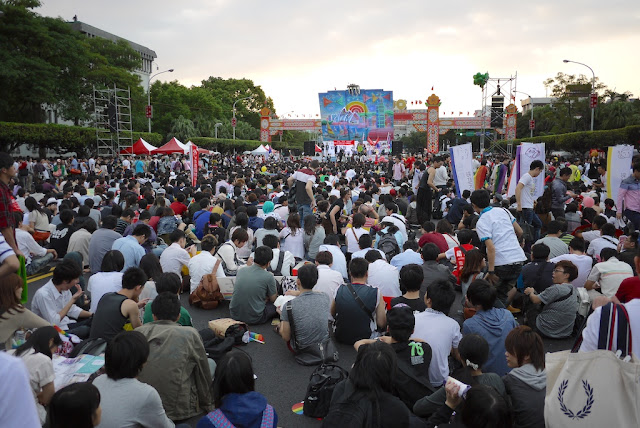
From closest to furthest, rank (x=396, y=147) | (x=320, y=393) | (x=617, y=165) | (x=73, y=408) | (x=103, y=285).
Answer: (x=73, y=408), (x=320, y=393), (x=103, y=285), (x=617, y=165), (x=396, y=147)

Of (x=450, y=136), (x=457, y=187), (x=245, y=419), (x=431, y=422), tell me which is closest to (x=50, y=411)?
(x=245, y=419)

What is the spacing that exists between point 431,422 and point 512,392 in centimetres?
58

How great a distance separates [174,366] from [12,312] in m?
1.39

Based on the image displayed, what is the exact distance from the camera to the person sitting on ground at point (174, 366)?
11.8 ft

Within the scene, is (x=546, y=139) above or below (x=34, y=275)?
above

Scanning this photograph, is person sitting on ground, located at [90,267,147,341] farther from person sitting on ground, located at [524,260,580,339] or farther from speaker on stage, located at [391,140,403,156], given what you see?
speaker on stage, located at [391,140,403,156]

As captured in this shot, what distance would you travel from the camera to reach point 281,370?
15.8 ft

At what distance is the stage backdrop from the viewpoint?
1720 inches

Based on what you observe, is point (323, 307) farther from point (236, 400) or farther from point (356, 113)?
point (356, 113)

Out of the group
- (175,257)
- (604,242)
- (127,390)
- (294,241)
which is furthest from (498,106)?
(127,390)

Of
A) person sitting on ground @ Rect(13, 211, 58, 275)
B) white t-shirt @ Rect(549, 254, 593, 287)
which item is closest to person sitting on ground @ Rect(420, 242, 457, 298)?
white t-shirt @ Rect(549, 254, 593, 287)

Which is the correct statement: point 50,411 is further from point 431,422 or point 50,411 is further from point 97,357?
point 431,422

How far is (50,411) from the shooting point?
2.32 metres

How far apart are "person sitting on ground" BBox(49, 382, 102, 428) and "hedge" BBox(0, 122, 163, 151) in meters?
29.1
